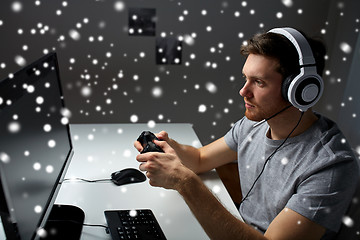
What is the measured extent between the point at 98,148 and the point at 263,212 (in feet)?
2.37

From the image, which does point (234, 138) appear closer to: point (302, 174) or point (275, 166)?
point (275, 166)

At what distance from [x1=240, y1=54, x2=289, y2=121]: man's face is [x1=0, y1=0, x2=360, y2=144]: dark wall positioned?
42.2 inches

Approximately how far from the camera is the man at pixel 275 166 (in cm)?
96

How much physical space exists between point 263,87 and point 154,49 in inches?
45.6

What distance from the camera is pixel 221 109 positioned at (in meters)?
2.36

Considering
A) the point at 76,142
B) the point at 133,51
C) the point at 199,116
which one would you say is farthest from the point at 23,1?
the point at 199,116

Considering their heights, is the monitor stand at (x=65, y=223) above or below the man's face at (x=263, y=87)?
below

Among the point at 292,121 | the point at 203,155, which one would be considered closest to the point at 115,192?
the point at 203,155

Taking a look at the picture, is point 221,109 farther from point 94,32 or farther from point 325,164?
point 325,164

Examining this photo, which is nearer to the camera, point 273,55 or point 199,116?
point 273,55

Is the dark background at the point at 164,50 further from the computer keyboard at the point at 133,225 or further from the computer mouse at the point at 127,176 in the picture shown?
the computer keyboard at the point at 133,225

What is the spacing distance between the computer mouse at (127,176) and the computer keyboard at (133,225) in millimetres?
192

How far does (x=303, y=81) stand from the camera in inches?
40.6

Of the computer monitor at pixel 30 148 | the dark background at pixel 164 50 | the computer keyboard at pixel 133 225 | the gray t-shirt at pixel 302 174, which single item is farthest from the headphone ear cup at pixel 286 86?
the dark background at pixel 164 50
